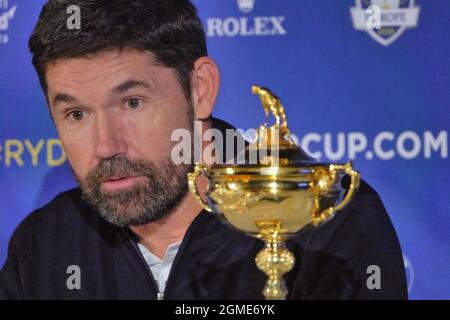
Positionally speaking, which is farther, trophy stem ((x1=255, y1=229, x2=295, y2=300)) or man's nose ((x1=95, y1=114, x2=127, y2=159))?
man's nose ((x1=95, y1=114, x2=127, y2=159))

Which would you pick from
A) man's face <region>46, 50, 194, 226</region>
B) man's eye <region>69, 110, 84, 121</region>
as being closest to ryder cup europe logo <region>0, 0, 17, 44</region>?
man's face <region>46, 50, 194, 226</region>

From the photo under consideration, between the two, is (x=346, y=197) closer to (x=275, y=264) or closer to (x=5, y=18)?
(x=275, y=264)

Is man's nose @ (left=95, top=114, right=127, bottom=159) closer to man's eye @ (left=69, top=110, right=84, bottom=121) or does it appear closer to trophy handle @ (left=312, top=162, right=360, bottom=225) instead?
man's eye @ (left=69, top=110, right=84, bottom=121)

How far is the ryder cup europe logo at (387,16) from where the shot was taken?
111 inches

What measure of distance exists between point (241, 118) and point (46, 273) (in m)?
0.69

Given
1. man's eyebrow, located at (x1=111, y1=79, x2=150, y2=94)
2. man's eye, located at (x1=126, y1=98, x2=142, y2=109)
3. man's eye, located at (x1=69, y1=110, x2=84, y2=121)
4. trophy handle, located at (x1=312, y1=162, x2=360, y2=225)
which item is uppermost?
man's eyebrow, located at (x1=111, y1=79, x2=150, y2=94)

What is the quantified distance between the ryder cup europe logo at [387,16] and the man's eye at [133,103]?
2.11ft

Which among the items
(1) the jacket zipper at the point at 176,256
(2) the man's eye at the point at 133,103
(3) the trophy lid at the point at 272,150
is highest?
(2) the man's eye at the point at 133,103

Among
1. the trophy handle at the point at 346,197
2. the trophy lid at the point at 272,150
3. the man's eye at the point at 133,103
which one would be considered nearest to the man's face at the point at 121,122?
the man's eye at the point at 133,103

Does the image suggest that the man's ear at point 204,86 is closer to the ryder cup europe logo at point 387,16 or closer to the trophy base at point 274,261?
the ryder cup europe logo at point 387,16

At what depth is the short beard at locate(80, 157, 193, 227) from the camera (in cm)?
264

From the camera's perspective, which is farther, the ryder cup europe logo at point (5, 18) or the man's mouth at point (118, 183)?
the ryder cup europe logo at point (5, 18)

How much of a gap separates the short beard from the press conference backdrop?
0.25 m
